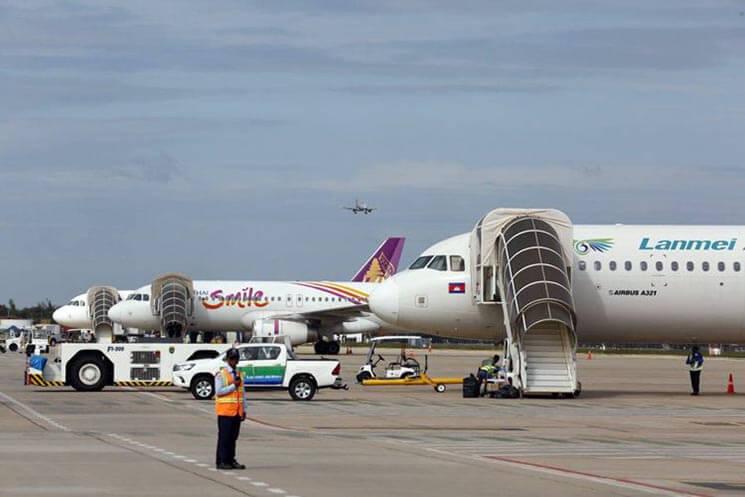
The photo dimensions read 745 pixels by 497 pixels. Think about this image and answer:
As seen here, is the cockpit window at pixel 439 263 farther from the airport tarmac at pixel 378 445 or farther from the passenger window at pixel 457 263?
the airport tarmac at pixel 378 445

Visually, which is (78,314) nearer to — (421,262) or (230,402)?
(421,262)

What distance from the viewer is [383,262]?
10250 cm

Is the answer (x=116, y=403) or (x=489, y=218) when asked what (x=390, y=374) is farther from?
(x=116, y=403)

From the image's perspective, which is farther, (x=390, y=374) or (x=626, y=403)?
(x=390, y=374)

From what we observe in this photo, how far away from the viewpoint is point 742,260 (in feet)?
142

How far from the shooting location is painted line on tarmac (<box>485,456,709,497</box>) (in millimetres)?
17438

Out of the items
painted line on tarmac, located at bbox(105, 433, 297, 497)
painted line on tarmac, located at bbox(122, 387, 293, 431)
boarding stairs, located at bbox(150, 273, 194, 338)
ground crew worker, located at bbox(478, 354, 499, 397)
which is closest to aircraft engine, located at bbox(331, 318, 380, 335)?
boarding stairs, located at bbox(150, 273, 194, 338)

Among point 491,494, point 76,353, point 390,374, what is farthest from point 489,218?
point 491,494

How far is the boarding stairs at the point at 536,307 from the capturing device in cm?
3962

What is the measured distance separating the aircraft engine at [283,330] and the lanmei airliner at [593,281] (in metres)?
36.6

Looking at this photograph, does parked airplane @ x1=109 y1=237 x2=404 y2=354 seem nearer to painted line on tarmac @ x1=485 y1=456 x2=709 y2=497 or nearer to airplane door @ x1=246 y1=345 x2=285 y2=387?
airplane door @ x1=246 y1=345 x2=285 y2=387

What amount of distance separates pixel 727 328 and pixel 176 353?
54.6 ft

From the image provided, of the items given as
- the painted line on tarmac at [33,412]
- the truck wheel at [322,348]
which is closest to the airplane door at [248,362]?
the painted line on tarmac at [33,412]

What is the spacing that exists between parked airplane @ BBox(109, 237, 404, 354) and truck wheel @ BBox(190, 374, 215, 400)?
41655 millimetres
